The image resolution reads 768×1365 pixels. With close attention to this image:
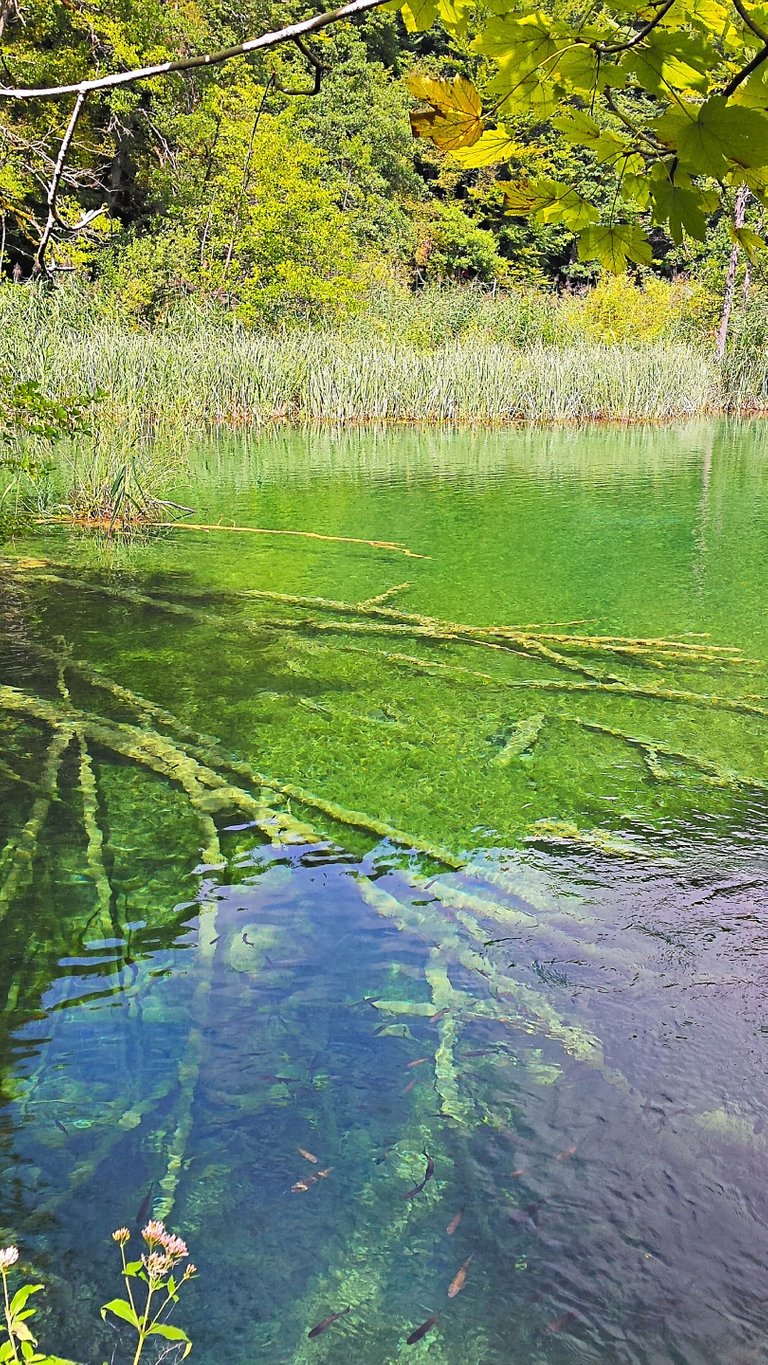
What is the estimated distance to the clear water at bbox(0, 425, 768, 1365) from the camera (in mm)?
1016

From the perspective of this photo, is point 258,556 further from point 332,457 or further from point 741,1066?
point 332,457

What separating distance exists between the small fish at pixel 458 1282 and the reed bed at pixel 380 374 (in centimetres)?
783

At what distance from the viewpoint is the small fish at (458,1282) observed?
1006 millimetres

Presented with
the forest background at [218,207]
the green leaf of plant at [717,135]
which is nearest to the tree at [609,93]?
the green leaf of plant at [717,135]

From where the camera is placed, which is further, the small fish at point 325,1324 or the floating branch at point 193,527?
the floating branch at point 193,527

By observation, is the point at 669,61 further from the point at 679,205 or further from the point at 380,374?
the point at 380,374

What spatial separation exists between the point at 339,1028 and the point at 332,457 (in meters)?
7.33

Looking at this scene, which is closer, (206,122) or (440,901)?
(440,901)

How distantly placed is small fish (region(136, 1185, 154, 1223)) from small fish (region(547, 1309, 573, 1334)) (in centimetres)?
45

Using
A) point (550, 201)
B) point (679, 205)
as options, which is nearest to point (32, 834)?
point (550, 201)

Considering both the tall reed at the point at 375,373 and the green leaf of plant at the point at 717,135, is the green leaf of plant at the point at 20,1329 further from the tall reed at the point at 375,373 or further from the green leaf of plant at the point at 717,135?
the tall reed at the point at 375,373

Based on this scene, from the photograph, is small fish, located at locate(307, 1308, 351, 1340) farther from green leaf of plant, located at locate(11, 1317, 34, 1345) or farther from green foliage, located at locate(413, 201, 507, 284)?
green foliage, located at locate(413, 201, 507, 284)

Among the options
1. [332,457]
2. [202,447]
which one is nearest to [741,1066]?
[332,457]

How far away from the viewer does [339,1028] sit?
1399 millimetres
